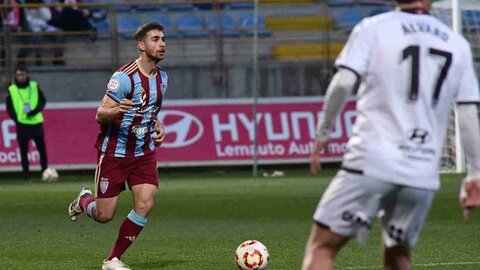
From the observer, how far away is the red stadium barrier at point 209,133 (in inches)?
926

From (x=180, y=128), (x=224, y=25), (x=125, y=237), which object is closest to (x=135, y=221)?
(x=125, y=237)

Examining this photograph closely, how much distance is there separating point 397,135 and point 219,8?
67.1ft

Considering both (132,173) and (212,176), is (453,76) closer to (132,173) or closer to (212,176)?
(132,173)

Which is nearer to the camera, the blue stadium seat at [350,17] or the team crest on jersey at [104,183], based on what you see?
the team crest on jersey at [104,183]

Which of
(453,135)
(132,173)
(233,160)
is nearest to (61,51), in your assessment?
(233,160)

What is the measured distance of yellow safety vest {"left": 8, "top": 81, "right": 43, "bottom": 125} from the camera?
2239 centimetres

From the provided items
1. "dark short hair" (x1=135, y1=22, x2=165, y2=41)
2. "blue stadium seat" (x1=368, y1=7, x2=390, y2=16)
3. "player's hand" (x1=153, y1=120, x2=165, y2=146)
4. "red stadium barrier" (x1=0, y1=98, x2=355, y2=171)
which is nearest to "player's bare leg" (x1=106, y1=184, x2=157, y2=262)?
"player's hand" (x1=153, y1=120, x2=165, y2=146)

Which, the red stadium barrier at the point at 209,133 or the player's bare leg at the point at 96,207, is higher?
the player's bare leg at the point at 96,207

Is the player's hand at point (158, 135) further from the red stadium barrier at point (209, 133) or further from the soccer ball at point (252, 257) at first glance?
the red stadium barrier at point (209, 133)

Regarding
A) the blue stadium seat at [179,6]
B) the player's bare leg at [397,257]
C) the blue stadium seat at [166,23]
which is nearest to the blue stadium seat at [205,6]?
the blue stadium seat at [179,6]

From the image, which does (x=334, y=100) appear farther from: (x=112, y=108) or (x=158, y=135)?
(x=158, y=135)

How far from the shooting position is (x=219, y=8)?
2628cm

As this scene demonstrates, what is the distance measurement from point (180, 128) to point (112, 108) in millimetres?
13735

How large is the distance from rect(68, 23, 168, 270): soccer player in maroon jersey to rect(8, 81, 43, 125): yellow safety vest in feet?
39.7
